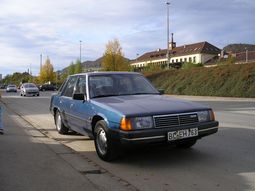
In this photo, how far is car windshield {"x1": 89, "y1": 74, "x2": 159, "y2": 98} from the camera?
338 inches

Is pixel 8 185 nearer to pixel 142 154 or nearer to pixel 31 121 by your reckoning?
pixel 142 154

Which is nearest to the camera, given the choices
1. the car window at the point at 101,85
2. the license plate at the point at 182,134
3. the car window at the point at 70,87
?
the license plate at the point at 182,134

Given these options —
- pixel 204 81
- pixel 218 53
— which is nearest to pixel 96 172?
pixel 204 81

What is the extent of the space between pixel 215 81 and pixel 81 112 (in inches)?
1283

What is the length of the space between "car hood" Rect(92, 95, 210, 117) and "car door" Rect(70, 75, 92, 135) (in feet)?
1.10

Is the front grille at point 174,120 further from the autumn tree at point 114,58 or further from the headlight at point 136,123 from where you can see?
the autumn tree at point 114,58

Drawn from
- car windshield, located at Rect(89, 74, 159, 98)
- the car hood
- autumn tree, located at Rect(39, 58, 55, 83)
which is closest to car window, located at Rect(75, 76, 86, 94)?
car windshield, located at Rect(89, 74, 159, 98)

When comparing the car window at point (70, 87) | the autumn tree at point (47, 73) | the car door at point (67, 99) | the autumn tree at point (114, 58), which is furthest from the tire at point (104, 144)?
the autumn tree at point (47, 73)

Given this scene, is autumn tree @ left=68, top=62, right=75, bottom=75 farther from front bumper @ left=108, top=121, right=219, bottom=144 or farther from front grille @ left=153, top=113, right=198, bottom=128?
front bumper @ left=108, top=121, right=219, bottom=144

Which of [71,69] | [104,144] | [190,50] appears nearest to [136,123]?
[104,144]

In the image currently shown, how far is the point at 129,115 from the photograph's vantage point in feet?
22.8

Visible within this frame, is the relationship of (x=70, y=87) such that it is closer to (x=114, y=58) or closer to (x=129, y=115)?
(x=129, y=115)

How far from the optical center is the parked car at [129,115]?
22.8ft

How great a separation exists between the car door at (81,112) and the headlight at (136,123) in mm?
1405
